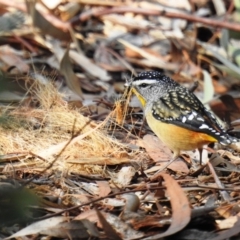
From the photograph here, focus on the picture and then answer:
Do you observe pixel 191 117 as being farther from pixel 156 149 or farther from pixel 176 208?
pixel 176 208

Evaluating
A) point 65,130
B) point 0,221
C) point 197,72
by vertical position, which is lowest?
point 197,72

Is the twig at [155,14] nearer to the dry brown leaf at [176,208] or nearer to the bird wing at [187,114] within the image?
the bird wing at [187,114]

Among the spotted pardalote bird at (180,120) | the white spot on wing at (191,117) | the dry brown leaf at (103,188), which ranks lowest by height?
the dry brown leaf at (103,188)

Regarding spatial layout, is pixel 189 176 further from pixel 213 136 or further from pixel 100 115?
pixel 100 115

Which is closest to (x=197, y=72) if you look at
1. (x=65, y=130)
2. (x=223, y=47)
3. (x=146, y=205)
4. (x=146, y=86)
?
(x=223, y=47)

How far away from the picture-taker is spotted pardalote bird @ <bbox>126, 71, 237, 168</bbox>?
4853 millimetres

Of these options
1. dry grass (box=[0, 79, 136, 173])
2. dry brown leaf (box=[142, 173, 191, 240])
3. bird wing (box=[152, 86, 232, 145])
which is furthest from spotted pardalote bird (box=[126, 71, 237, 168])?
dry brown leaf (box=[142, 173, 191, 240])

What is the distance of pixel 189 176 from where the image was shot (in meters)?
4.84

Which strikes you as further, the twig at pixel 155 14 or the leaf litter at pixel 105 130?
the twig at pixel 155 14

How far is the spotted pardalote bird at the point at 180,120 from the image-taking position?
15.9 ft

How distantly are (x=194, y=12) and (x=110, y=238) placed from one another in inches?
236

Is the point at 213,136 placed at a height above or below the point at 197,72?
above

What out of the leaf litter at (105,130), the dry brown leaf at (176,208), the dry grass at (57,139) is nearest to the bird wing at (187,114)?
the leaf litter at (105,130)

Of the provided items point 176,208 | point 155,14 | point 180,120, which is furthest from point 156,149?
point 155,14
